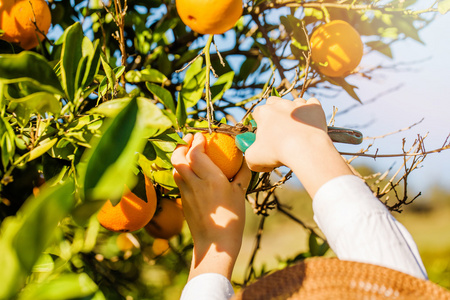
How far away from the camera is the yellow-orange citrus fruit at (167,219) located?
967 mm

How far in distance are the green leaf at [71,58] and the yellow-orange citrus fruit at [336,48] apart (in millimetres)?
538

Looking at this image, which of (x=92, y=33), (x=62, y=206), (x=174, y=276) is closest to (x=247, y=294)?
(x=62, y=206)

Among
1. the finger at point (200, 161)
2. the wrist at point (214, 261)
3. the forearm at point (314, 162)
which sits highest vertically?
the forearm at point (314, 162)

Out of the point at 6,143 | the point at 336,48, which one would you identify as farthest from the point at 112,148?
the point at 336,48

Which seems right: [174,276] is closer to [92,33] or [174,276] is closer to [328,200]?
[92,33]

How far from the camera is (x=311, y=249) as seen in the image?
48.5 inches

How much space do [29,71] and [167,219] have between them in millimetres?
566

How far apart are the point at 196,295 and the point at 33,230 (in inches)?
18.5

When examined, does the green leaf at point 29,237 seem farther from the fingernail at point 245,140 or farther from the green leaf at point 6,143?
the fingernail at point 245,140

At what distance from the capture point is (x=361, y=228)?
0.56 m

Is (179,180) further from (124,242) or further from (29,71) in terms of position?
(124,242)

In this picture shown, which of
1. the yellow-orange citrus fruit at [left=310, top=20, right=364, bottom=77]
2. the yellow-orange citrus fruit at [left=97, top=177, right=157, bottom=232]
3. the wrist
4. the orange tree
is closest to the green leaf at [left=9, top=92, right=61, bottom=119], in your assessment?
the orange tree

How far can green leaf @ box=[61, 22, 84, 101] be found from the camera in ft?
1.82

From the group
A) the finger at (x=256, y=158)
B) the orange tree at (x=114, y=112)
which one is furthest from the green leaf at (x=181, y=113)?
the finger at (x=256, y=158)
